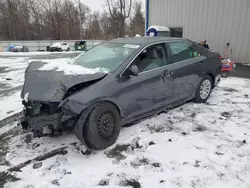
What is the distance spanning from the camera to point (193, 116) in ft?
13.4

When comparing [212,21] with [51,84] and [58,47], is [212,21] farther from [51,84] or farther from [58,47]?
[58,47]

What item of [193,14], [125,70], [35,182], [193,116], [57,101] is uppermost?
[193,14]

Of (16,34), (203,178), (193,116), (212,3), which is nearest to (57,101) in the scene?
(203,178)

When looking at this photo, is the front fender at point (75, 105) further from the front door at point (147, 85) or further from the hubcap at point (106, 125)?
the front door at point (147, 85)

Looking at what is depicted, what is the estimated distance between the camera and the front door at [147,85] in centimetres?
316

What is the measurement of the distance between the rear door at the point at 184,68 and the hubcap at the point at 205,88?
253 mm

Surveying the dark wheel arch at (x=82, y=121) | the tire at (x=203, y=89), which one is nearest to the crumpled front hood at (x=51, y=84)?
the dark wheel arch at (x=82, y=121)

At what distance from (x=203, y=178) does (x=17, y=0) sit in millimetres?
50722

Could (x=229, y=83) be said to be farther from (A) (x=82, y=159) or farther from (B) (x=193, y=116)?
(A) (x=82, y=159)

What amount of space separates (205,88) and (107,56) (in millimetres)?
2460

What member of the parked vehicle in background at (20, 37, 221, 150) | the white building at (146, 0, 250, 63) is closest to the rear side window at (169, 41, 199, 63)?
the parked vehicle in background at (20, 37, 221, 150)

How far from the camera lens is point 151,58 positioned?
11.9 ft

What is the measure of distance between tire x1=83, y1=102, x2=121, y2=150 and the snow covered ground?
0.14 metres

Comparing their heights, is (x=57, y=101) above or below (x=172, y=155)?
above
